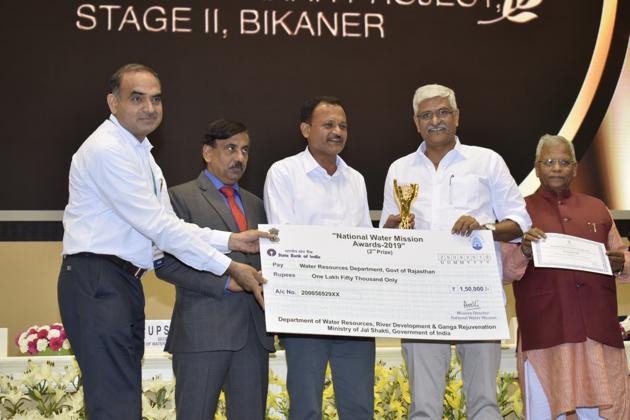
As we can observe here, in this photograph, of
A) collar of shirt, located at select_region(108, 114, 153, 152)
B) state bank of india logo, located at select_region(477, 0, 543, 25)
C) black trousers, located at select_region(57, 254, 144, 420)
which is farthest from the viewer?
state bank of india logo, located at select_region(477, 0, 543, 25)

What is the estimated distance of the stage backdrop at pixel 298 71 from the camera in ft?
19.0

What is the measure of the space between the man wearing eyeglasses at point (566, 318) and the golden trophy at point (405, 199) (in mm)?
591

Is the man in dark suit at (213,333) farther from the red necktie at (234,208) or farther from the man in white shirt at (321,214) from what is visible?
the man in white shirt at (321,214)

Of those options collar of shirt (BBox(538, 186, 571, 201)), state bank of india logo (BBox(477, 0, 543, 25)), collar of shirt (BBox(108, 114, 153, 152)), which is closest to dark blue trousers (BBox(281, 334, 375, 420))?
collar of shirt (BBox(108, 114, 153, 152))

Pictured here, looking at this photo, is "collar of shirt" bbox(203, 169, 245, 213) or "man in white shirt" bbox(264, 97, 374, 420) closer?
"man in white shirt" bbox(264, 97, 374, 420)

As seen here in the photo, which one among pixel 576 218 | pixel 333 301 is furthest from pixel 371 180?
pixel 333 301

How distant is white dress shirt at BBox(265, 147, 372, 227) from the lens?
13.3ft

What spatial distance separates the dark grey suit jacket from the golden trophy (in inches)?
28.9

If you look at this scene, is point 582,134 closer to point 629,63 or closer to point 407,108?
point 629,63

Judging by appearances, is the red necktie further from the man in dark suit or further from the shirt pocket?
the shirt pocket

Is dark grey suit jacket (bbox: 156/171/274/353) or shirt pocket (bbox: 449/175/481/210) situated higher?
shirt pocket (bbox: 449/175/481/210)

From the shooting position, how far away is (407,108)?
608cm

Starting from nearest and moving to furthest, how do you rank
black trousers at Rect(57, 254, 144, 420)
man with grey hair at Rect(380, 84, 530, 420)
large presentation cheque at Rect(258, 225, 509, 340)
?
black trousers at Rect(57, 254, 144, 420) < large presentation cheque at Rect(258, 225, 509, 340) < man with grey hair at Rect(380, 84, 530, 420)

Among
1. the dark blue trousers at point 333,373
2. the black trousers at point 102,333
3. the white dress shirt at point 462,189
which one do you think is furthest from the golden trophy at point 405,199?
the black trousers at point 102,333
